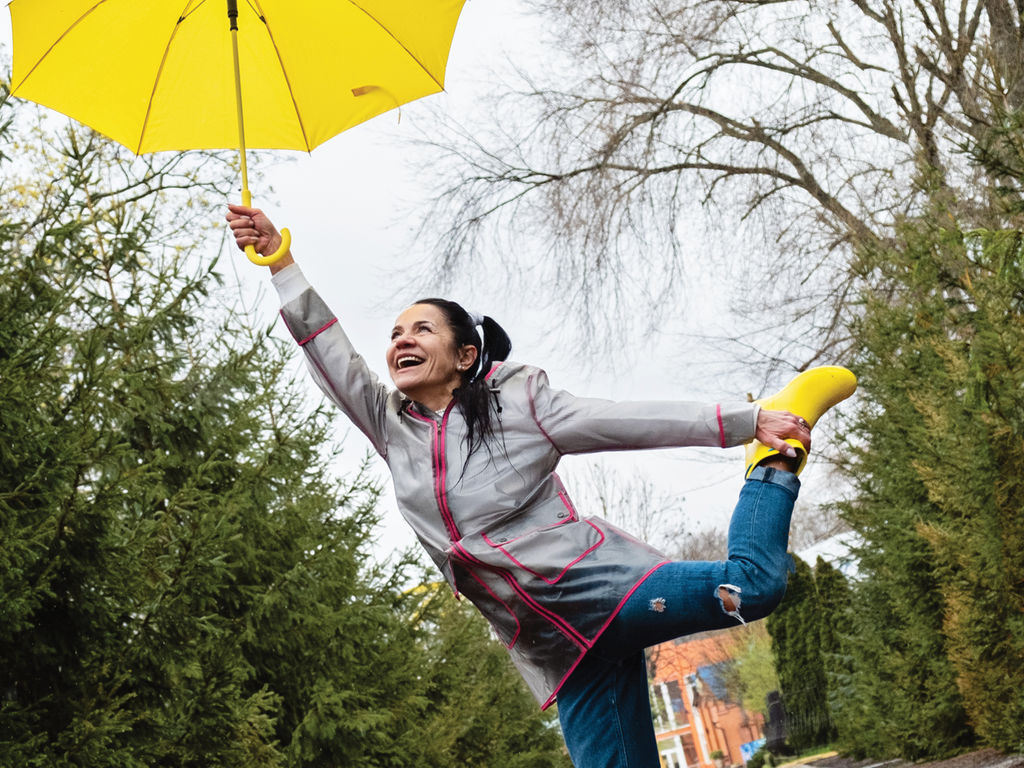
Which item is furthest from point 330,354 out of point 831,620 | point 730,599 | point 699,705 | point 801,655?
point 699,705

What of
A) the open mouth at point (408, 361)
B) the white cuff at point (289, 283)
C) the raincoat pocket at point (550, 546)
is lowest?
the raincoat pocket at point (550, 546)

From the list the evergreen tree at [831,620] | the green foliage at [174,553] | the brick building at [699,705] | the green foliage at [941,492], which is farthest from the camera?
the brick building at [699,705]

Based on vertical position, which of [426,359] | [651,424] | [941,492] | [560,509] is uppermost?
[941,492]

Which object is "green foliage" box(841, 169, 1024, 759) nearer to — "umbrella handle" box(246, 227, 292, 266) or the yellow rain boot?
the yellow rain boot

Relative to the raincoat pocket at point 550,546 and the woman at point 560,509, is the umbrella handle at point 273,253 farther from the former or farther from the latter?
the raincoat pocket at point 550,546

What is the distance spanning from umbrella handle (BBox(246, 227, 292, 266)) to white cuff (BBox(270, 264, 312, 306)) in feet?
0.15

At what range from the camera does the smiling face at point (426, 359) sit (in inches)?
108

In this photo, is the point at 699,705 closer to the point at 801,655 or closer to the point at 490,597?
the point at 801,655

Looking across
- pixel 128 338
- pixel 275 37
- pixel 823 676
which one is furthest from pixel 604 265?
pixel 823 676

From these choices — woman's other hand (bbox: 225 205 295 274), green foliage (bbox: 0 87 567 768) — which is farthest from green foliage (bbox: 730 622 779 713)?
woman's other hand (bbox: 225 205 295 274)

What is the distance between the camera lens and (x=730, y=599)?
93.9 inches

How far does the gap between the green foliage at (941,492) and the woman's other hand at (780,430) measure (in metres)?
4.09

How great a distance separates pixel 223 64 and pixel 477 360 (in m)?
1.23

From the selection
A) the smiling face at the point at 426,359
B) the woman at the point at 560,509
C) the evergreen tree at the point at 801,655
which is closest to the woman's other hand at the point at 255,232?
the woman at the point at 560,509
